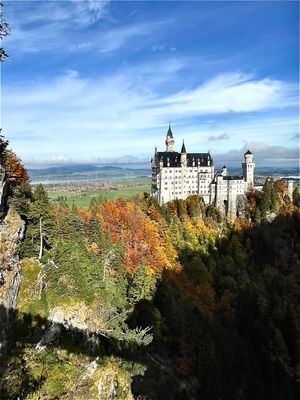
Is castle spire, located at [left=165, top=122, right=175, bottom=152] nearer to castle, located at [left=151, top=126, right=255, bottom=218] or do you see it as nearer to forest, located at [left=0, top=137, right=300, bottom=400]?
castle, located at [left=151, top=126, right=255, bottom=218]

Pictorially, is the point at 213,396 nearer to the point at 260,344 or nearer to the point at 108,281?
the point at 260,344

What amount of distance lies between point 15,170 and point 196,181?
240 ft

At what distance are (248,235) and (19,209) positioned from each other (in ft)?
254

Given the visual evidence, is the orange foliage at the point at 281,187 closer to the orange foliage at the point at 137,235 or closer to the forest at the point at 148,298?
the forest at the point at 148,298

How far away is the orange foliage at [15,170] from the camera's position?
170ft

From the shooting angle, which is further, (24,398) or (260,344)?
(260,344)

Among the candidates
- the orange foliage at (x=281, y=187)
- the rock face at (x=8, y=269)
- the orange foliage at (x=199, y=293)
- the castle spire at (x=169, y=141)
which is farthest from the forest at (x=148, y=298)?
the castle spire at (x=169, y=141)

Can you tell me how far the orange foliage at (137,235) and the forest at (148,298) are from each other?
313 mm

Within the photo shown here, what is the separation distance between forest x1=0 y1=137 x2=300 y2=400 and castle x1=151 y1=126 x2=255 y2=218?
5106mm

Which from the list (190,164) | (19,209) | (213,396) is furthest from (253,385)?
(190,164)

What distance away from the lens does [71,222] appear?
194ft

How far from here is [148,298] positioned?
60406 millimetres

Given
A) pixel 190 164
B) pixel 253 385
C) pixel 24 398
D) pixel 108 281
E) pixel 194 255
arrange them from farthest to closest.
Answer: pixel 190 164 < pixel 194 255 < pixel 253 385 < pixel 108 281 < pixel 24 398

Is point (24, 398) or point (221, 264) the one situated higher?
point (24, 398)
